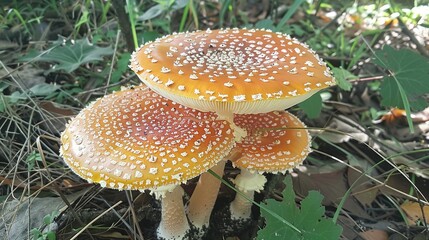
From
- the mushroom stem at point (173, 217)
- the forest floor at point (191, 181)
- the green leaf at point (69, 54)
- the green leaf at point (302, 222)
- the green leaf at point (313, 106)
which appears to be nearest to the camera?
the green leaf at point (302, 222)

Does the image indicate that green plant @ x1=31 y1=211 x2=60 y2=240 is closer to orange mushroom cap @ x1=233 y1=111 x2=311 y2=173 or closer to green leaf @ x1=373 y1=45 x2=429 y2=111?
orange mushroom cap @ x1=233 y1=111 x2=311 y2=173

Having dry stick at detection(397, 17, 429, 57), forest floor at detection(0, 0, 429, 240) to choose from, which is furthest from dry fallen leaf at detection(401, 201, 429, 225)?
dry stick at detection(397, 17, 429, 57)

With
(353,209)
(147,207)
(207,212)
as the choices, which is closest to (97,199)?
(147,207)

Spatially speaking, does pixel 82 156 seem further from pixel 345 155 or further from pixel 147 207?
pixel 345 155

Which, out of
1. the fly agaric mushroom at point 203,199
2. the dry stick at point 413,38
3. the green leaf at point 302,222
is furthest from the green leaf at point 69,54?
the dry stick at point 413,38

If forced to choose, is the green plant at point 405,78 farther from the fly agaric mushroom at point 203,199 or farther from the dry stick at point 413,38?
the fly agaric mushroom at point 203,199
